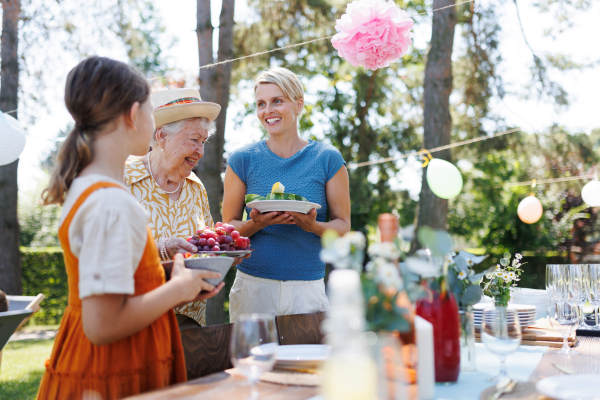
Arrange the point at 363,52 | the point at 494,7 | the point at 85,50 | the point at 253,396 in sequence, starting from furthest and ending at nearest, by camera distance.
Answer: the point at 494,7 → the point at 85,50 → the point at 363,52 → the point at 253,396

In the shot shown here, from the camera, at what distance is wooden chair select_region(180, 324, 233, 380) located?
1.59 meters

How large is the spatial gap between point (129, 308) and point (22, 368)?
5912mm

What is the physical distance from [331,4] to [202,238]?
26.4 ft

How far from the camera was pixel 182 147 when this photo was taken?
89.7 inches

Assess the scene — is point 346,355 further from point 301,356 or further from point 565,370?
point 565,370

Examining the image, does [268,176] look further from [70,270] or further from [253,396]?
[253,396]

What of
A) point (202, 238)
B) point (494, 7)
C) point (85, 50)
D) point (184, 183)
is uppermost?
point (494, 7)

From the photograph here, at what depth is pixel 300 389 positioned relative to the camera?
1243 millimetres

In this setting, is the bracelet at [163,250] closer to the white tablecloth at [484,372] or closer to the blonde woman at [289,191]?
the blonde woman at [289,191]

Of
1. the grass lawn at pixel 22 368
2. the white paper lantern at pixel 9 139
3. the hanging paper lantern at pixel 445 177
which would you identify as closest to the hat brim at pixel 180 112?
the hanging paper lantern at pixel 445 177

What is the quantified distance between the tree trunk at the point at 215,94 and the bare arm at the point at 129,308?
14.8 ft

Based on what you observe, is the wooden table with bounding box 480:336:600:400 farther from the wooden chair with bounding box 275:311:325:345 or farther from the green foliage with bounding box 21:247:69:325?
the green foliage with bounding box 21:247:69:325

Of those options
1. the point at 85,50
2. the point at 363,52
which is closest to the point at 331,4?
the point at 85,50

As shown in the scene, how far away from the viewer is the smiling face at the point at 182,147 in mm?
2277
